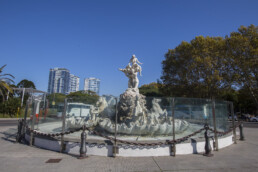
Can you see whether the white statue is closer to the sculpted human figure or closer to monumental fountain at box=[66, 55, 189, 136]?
the sculpted human figure

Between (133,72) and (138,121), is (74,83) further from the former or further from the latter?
(138,121)

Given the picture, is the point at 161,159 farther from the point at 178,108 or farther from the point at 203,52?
the point at 203,52

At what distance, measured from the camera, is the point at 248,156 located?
600cm

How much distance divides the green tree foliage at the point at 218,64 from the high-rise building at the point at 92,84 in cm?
14446

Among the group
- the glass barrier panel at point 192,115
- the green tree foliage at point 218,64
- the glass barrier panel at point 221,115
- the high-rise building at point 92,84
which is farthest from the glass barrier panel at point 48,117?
the high-rise building at point 92,84

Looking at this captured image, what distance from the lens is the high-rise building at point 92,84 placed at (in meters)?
161

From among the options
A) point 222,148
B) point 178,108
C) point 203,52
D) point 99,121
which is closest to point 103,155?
point 99,121

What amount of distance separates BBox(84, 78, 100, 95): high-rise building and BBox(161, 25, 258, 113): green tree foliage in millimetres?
144461

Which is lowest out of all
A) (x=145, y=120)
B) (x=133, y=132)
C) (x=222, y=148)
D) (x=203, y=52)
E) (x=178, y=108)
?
(x=222, y=148)

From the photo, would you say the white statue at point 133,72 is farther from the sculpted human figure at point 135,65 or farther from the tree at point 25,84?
the tree at point 25,84

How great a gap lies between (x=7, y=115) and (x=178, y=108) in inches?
1215

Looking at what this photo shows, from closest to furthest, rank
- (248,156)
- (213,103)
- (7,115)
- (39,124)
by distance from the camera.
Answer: (248,156)
(213,103)
(39,124)
(7,115)

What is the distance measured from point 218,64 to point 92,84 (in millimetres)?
150705

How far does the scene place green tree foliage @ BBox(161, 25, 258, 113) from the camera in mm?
18594
